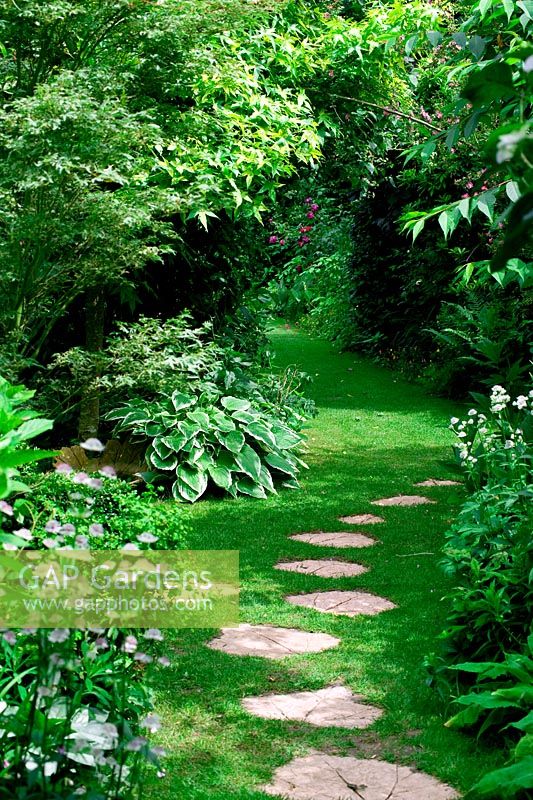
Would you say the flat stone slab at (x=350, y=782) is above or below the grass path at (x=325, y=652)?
below

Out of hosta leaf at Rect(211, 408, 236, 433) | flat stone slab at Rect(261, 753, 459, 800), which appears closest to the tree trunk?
hosta leaf at Rect(211, 408, 236, 433)

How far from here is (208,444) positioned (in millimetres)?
6887

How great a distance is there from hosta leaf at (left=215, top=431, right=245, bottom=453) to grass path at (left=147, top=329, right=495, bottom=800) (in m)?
0.39

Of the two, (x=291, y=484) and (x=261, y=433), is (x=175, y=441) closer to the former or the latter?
(x=261, y=433)

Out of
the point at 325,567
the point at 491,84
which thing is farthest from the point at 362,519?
the point at 491,84

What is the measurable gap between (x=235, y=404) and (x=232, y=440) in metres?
0.41

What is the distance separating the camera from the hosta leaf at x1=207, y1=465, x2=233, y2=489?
22.0 feet

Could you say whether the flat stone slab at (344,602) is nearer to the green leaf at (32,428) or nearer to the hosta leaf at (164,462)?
the hosta leaf at (164,462)

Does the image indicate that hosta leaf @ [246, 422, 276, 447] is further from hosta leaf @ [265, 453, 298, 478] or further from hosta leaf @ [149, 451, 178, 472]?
hosta leaf @ [149, 451, 178, 472]

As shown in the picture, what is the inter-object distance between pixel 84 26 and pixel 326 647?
151 inches

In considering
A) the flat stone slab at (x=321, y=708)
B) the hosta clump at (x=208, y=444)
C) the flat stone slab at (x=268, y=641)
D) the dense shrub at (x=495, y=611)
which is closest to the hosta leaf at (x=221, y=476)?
the hosta clump at (x=208, y=444)

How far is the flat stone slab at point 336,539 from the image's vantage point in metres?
5.73

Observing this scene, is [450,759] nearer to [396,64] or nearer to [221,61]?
[221,61]

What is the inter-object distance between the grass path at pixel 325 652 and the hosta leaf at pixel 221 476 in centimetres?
14
